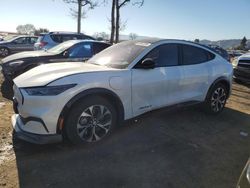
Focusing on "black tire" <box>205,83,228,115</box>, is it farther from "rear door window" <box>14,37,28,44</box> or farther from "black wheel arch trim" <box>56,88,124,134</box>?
"rear door window" <box>14,37,28,44</box>

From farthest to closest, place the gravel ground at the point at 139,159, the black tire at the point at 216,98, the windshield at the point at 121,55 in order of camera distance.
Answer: the black tire at the point at 216,98 < the windshield at the point at 121,55 < the gravel ground at the point at 139,159

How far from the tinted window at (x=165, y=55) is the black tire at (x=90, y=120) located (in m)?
1.22

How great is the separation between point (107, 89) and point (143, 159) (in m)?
1.12

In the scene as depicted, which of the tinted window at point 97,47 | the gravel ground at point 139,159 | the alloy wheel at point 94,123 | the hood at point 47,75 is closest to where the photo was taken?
the gravel ground at point 139,159

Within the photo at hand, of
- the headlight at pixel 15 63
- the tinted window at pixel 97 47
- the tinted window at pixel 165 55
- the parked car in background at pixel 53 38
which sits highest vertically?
the parked car in background at pixel 53 38

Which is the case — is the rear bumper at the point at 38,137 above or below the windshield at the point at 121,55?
below

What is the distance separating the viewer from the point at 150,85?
178 inches

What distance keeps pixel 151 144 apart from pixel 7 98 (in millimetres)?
4034

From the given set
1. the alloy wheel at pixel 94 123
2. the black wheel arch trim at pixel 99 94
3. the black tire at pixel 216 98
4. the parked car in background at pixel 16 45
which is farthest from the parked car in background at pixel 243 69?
the parked car in background at pixel 16 45

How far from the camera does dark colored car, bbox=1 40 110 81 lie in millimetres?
7684

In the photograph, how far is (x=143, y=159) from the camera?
3.85m

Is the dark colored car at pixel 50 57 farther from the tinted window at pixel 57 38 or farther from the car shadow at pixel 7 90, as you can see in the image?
the tinted window at pixel 57 38

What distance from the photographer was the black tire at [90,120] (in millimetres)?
3781

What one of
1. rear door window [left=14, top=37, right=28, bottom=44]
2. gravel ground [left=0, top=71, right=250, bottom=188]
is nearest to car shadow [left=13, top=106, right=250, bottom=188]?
gravel ground [left=0, top=71, right=250, bottom=188]
